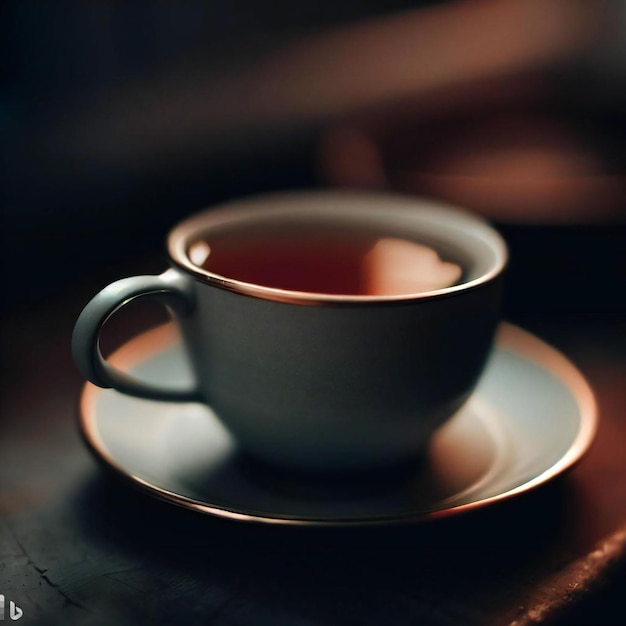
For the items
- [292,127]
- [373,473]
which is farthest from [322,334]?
[292,127]

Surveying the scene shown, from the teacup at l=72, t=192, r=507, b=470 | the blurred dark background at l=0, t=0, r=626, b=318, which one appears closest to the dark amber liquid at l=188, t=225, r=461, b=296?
the teacup at l=72, t=192, r=507, b=470

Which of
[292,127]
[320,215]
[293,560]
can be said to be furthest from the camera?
[292,127]

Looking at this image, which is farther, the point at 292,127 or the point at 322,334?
the point at 292,127

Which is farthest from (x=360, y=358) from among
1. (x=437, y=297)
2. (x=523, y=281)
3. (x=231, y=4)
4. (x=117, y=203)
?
(x=231, y=4)

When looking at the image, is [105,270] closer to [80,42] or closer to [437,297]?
[80,42]

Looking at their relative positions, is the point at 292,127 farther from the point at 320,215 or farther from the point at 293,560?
→ the point at 293,560

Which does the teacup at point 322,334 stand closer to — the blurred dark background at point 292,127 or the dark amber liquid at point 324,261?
the dark amber liquid at point 324,261

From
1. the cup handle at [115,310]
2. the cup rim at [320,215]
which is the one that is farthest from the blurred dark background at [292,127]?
the cup handle at [115,310]

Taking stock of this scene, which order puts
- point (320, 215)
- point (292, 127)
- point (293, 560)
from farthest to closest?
point (292, 127) < point (320, 215) < point (293, 560)
